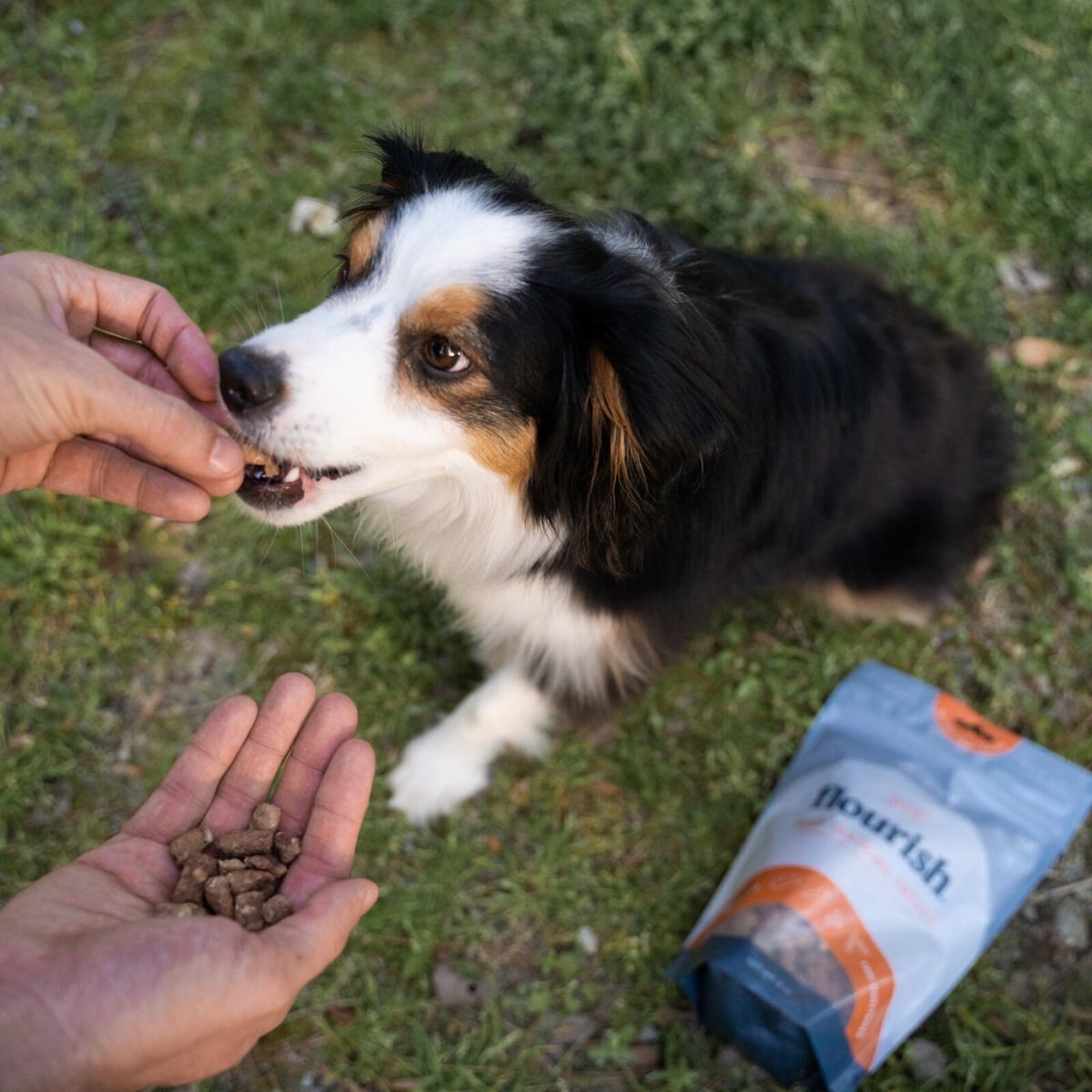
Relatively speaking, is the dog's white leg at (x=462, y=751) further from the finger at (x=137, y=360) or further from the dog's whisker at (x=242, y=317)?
the dog's whisker at (x=242, y=317)

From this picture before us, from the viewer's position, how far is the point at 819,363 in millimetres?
2408

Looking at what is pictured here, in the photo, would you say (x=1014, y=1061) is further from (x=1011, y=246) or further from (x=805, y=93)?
(x=805, y=93)

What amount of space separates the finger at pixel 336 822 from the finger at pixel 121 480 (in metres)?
0.62

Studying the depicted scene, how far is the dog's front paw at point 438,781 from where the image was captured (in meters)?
2.90

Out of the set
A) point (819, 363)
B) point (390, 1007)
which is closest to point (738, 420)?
point (819, 363)

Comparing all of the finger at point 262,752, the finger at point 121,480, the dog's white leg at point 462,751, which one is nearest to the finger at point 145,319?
the finger at point 121,480

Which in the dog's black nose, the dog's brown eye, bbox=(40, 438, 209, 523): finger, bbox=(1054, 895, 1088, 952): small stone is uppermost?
the dog's brown eye

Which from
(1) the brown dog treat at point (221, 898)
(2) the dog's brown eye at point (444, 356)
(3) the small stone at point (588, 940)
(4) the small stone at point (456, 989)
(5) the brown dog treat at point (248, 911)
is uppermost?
(2) the dog's brown eye at point (444, 356)

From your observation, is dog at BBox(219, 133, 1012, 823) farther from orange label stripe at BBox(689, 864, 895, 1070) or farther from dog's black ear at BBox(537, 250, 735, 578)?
orange label stripe at BBox(689, 864, 895, 1070)

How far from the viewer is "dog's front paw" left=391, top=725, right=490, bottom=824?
2896 millimetres

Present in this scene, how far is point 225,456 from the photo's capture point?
1828mm

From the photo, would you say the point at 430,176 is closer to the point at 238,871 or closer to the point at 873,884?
the point at 238,871

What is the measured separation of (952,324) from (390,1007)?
Answer: 115 inches

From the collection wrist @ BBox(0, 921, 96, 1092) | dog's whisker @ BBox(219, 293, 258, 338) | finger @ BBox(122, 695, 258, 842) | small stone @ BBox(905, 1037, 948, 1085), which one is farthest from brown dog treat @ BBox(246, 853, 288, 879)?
dog's whisker @ BBox(219, 293, 258, 338)
